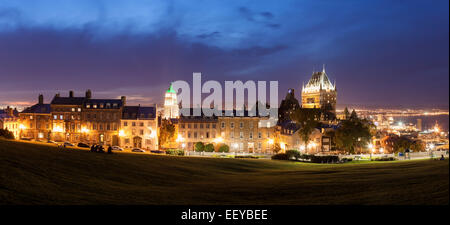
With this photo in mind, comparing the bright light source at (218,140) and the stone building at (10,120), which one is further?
the bright light source at (218,140)

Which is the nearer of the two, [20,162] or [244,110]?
[20,162]

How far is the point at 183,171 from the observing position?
4041 cm

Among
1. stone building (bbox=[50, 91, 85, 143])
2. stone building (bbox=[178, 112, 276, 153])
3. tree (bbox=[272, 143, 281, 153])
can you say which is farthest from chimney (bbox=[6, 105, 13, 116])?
tree (bbox=[272, 143, 281, 153])

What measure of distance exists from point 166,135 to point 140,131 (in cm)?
807

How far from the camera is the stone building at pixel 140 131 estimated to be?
312 ft

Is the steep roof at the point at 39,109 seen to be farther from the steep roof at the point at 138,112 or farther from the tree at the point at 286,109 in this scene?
the tree at the point at 286,109

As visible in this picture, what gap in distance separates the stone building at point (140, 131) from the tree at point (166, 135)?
196 centimetres

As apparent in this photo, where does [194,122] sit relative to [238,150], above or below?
above

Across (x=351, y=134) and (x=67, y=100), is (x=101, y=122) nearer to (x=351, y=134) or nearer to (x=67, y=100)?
(x=67, y=100)

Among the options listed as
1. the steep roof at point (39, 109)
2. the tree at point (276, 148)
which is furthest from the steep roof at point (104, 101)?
the tree at point (276, 148)

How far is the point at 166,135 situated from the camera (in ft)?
307
